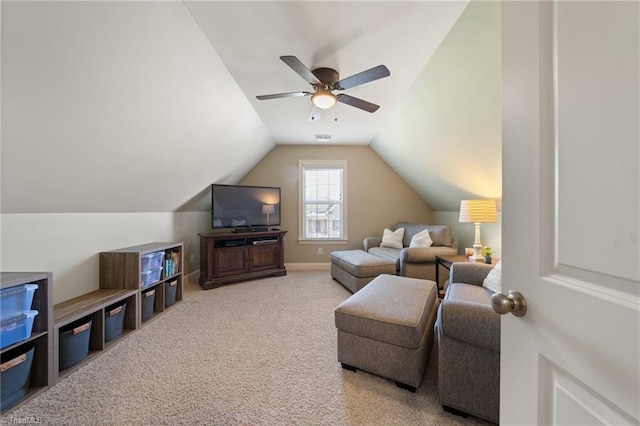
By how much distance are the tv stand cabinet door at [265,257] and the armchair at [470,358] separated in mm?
3161

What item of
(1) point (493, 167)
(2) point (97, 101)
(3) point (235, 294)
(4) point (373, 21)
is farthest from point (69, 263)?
(1) point (493, 167)

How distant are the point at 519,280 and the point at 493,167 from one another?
258 centimetres

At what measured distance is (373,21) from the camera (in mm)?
1746

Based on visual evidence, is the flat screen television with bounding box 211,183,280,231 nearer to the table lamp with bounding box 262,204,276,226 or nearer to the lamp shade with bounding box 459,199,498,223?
the table lamp with bounding box 262,204,276,226

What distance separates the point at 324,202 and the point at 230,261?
6.71ft

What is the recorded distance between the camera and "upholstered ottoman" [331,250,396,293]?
3.34m

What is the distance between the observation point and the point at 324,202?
5.00 metres

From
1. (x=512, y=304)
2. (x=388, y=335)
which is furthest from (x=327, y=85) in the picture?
(x=512, y=304)

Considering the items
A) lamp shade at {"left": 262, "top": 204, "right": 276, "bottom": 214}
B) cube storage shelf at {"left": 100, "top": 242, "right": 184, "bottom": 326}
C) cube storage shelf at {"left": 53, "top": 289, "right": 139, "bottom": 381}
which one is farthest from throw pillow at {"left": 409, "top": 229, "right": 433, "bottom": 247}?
→ cube storage shelf at {"left": 53, "top": 289, "right": 139, "bottom": 381}

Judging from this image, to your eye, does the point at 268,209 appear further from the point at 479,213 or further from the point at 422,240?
the point at 479,213

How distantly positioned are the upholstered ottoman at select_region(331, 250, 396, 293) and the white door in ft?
8.71

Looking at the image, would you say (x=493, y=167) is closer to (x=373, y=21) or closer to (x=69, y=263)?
(x=373, y=21)

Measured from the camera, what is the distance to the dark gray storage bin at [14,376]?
1.42m

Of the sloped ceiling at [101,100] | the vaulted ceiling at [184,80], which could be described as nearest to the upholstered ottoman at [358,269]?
the vaulted ceiling at [184,80]
